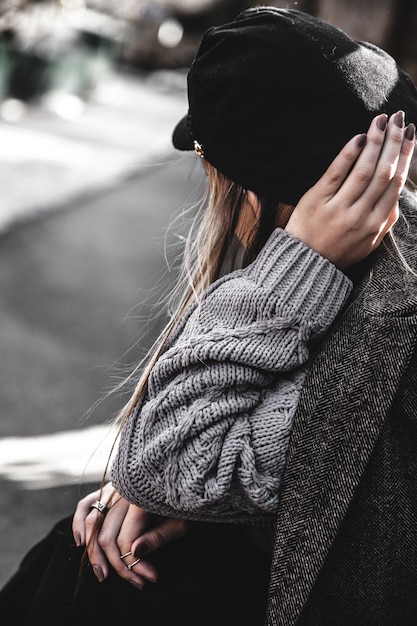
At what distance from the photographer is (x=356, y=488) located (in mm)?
1190

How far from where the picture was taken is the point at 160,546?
59.0 inches

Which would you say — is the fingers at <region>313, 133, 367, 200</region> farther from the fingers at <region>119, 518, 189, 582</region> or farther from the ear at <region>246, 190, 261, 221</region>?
the fingers at <region>119, 518, 189, 582</region>

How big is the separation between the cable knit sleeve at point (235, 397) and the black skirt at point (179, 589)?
0.56 ft

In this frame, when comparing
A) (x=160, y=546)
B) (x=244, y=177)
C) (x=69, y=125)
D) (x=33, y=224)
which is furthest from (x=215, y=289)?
(x=69, y=125)

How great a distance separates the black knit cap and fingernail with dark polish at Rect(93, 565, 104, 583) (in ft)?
2.74

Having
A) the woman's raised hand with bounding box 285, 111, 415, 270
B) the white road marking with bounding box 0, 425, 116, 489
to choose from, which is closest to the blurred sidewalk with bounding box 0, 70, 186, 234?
the white road marking with bounding box 0, 425, 116, 489

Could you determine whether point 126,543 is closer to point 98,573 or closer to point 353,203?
point 98,573

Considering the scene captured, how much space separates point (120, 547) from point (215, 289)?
0.58 metres

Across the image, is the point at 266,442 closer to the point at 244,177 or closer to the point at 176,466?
the point at 176,466

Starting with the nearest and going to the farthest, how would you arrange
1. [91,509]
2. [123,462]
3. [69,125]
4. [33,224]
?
[123,462] → [91,509] → [33,224] → [69,125]

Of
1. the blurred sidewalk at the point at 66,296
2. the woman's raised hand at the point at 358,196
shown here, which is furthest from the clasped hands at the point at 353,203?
the blurred sidewalk at the point at 66,296

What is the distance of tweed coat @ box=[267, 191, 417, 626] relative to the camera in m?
1.19

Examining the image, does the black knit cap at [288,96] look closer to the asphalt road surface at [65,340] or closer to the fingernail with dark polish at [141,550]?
the asphalt road surface at [65,340]

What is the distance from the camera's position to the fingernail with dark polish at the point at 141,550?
1.46m
